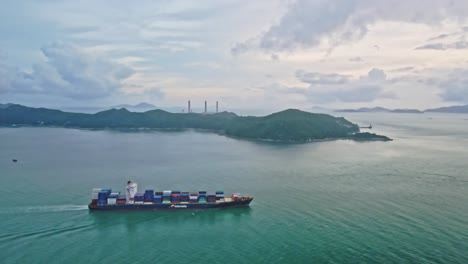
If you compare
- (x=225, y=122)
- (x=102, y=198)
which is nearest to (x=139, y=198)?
(x=102, y=198)

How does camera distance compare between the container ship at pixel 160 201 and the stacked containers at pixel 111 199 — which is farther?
the container ship at pixel 160 201

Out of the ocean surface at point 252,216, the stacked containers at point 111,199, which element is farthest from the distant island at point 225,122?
the stacked containers at point 111,199

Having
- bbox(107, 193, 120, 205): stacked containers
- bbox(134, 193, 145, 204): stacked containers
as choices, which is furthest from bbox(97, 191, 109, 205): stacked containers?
bbox(134, 193, 145, 204): stacked containers

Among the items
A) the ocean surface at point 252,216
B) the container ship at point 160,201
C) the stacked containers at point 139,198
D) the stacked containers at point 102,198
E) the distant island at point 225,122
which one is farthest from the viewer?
the distant island at point 225,122

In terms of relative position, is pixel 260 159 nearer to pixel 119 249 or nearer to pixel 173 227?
pixel 173 227

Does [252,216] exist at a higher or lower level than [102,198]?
lower

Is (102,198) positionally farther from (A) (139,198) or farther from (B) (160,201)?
(B) (160,201)

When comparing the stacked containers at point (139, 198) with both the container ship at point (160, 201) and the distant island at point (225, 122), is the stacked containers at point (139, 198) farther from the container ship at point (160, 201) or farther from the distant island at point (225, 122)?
the distant island at point (225, 122)
